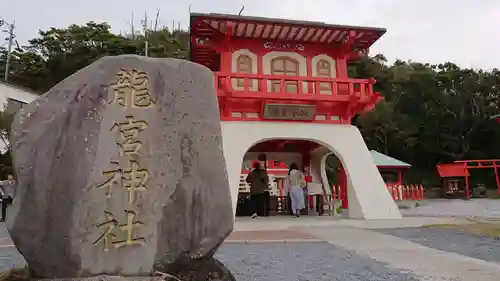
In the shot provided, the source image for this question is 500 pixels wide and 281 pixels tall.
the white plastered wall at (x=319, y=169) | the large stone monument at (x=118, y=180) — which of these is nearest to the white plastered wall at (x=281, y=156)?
the white plastered wall at (x=319, y=169)

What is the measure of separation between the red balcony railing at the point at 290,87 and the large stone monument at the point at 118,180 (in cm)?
747

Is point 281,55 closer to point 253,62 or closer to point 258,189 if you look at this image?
point 253,62

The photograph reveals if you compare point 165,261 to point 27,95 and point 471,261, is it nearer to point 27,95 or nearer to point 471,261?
point 471,261

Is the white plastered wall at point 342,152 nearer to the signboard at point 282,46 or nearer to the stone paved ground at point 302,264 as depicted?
the signboard at point 282,46

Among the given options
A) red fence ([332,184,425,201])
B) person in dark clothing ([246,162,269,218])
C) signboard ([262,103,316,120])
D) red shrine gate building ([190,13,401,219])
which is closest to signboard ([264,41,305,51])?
red shrine gate building ([190,13,401,219])

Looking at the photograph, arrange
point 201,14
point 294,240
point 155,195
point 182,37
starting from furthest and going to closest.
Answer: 1. point 182,37
2. point 201,14
3. point 294,240
4. point 155,195

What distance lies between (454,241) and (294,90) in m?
5.97

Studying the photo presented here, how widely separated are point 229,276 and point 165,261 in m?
0.46

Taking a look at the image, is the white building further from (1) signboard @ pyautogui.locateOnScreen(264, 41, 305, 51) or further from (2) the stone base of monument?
(2) the stone base of monument

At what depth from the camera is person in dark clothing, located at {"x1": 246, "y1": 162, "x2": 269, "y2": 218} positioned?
41.2ft

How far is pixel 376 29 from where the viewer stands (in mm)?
11547

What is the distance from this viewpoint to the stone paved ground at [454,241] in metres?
5.69

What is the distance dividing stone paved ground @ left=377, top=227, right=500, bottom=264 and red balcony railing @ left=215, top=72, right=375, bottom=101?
13.7 ft

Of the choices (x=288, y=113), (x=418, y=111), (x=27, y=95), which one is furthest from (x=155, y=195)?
(x=418, y=111)
